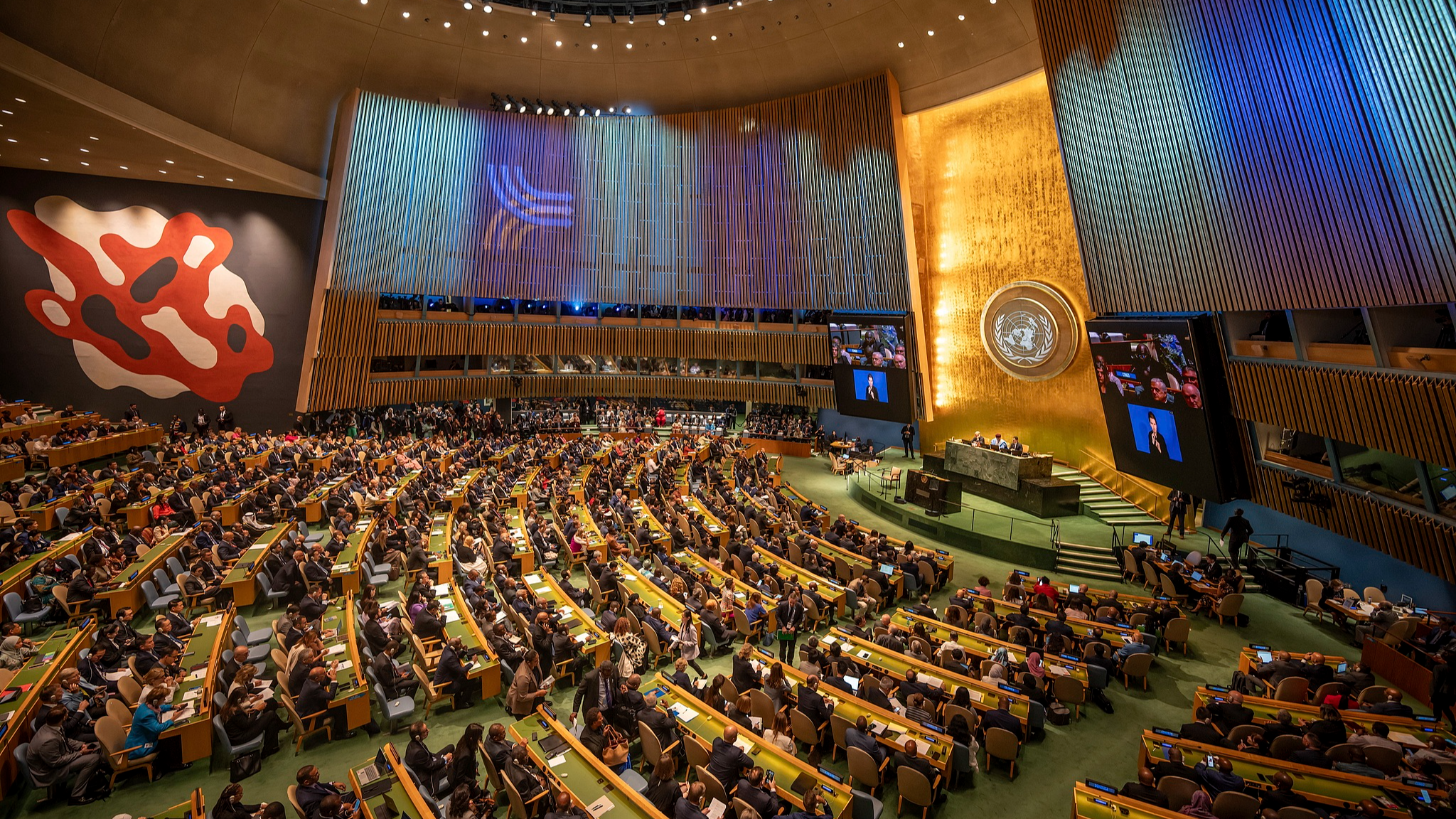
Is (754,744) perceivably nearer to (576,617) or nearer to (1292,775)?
(576,617)

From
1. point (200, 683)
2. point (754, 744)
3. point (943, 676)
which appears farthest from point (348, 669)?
point (943, 676)

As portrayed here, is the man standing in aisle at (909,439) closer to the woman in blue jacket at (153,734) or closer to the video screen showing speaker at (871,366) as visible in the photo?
the video screen showing speaker at (871,366)

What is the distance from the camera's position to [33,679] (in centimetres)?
668

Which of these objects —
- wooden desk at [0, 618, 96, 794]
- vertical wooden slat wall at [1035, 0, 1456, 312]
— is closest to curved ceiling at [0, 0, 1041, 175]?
vertical wooden slat wall at [1035, 0, 1456, 312]

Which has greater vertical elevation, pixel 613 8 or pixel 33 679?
pixel 613 8

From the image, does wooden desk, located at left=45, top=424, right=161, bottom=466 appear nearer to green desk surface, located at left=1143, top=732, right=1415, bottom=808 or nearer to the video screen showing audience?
green desk surface, located at left=1143, top=732, right=1415, bottom=808

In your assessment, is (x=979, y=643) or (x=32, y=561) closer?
(x=979, y=643)

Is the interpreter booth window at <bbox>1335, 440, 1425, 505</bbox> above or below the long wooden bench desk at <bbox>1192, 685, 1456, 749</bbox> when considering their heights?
above

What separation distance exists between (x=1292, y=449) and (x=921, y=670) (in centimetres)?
799

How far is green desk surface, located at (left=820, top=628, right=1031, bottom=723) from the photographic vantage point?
7.24 meters

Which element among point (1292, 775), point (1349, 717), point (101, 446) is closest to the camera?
point (1292, 775)

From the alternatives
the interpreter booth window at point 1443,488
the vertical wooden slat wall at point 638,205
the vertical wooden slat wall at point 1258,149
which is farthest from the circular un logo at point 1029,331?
the interpreter booth window at point 1443,488

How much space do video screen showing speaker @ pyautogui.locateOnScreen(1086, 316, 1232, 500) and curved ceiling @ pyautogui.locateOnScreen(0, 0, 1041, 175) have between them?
924 cm

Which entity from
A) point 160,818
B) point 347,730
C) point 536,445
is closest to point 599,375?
point 536,445
